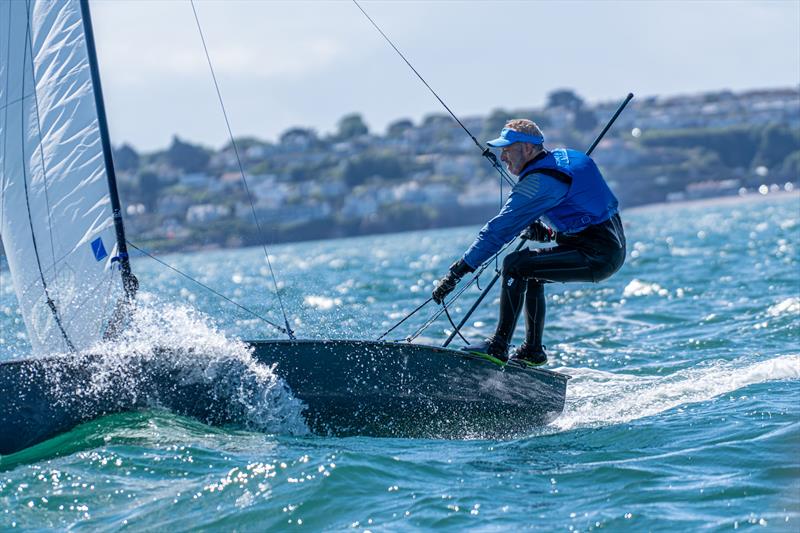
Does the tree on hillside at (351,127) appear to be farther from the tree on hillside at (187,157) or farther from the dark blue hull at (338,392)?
the dark blue hull at (338,392)

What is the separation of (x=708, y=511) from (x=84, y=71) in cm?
449

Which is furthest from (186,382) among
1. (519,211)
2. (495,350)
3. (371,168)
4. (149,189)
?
(371,168)

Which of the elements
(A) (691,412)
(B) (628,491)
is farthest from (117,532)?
(A) (691,412)

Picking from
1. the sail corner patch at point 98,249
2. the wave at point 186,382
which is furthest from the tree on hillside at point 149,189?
the wave at point 186,382

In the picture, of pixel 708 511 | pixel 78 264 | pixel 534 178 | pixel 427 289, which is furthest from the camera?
pixel 427 289

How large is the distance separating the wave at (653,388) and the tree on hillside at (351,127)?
11611cm

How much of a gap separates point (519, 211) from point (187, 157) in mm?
103640

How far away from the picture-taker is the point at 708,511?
4.50 metres

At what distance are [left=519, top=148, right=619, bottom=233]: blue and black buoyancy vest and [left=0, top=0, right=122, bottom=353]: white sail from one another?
262 cm

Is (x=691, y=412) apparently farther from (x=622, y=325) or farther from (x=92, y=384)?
(x=622, y=325)

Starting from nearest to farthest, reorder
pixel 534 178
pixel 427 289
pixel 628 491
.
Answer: pixel 628 491 → pixel 534 178 → pixel 427 289

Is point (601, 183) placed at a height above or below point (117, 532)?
above

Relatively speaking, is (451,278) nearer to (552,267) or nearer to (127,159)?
(552,267)

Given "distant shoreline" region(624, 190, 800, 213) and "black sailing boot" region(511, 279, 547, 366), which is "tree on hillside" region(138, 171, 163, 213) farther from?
"black sailing boot" region(511, 279, 547, 366)
